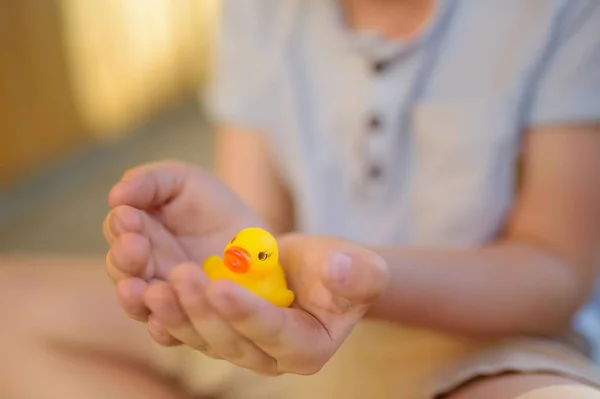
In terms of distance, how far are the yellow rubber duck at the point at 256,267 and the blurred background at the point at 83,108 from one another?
2.78ft

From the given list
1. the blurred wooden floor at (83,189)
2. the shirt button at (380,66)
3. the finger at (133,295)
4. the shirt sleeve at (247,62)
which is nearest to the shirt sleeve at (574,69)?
the shirt button at (380,66)

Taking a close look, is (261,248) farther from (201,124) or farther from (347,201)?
(201,124)

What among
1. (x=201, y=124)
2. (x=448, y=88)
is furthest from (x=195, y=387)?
(x=201, y=124)

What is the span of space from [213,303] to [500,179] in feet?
1.19

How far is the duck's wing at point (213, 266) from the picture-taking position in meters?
0.39

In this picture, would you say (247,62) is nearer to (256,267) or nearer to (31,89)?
(256,267)

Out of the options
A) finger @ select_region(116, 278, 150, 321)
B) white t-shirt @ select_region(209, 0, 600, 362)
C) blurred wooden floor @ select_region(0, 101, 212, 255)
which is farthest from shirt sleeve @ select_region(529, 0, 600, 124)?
blurred wooden floor @ select_region(0, 101, 212, 255)

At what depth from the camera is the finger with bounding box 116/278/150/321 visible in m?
0.36

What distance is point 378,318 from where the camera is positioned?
51 cm

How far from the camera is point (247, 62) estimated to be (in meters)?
0.70

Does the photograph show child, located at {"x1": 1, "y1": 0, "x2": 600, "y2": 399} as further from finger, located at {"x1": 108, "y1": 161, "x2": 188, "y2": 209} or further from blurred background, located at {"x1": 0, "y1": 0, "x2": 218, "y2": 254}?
blurred background, located at {"x1": 0, "y1": 0, "x2": 218, "y2": 254}

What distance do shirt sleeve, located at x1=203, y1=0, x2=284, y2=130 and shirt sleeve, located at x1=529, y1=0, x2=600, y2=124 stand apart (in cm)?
26

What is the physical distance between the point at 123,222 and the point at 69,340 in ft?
0.67

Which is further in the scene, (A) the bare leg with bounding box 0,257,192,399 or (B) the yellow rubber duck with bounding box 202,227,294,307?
(A) the bare leg with bounding box 0,257,192,399
